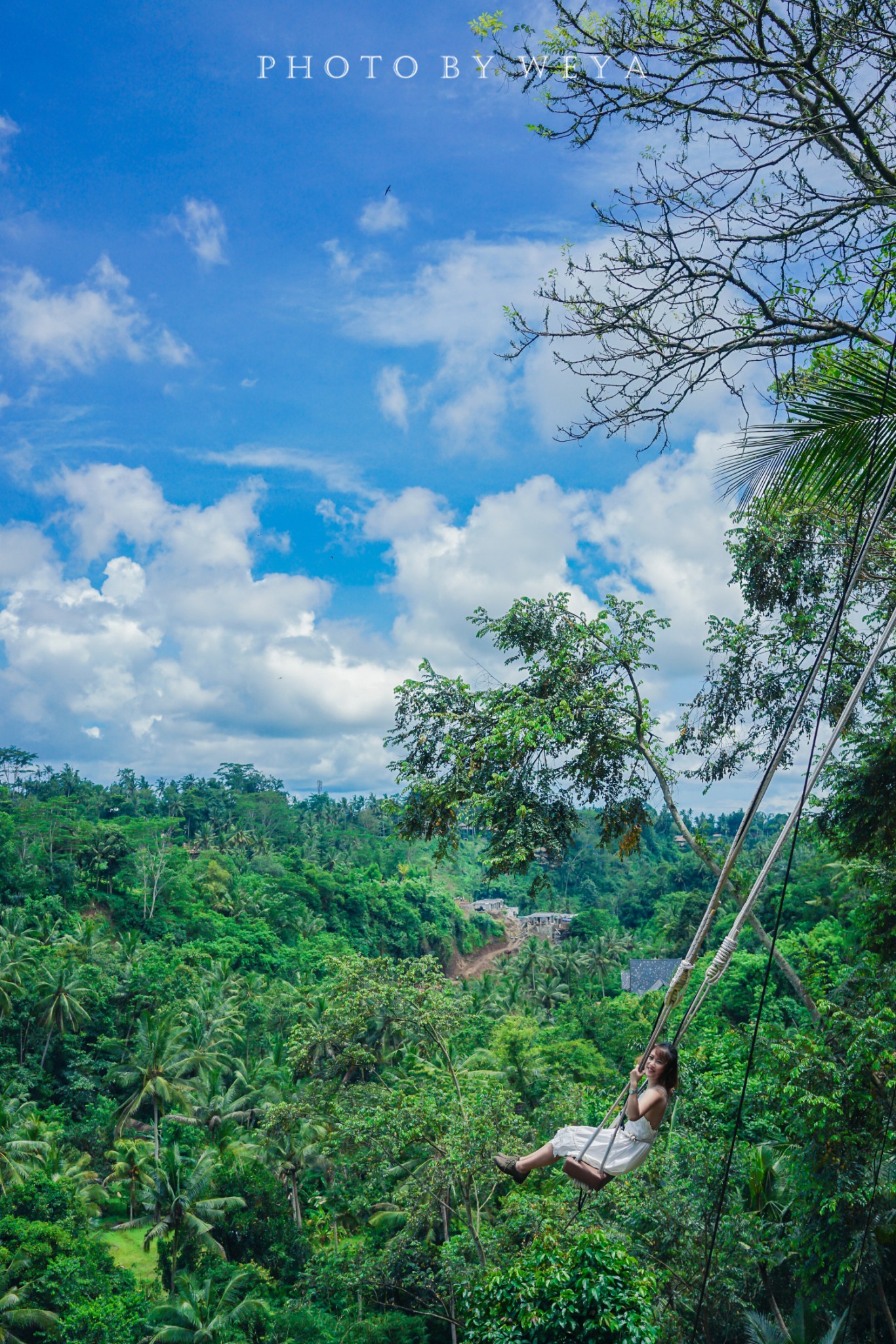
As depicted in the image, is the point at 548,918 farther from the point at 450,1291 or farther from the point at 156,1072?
the point at 450,1291

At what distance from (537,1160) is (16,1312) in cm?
1512

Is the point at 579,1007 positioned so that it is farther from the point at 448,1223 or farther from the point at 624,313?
the point at 624,313

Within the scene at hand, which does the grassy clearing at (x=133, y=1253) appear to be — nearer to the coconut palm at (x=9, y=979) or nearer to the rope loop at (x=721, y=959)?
the coconut palm at (x=9, y=979)

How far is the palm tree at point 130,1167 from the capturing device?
72.1 feet

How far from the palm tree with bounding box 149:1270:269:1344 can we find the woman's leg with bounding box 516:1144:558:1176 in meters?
13.5

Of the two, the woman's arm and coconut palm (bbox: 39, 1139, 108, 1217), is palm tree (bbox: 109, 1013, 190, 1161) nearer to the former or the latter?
coconut palm (bbox: 39, 1139, 108, 1217)

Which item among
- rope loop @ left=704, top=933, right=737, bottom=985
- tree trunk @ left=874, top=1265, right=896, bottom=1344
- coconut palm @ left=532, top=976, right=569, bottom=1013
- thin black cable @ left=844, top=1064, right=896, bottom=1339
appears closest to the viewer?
rope loop @ left=704, top=933, right=737, bottom=985

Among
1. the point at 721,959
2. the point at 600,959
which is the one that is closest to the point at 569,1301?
the point at 721,959

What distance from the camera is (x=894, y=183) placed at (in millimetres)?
3445

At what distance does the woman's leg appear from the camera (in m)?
4.23

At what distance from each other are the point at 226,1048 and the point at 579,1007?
11.2 meters

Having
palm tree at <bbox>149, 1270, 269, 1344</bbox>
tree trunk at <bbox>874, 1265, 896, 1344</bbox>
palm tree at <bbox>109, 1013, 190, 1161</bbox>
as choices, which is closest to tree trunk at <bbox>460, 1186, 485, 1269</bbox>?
tree trunk at <bbox>874, 1265, 896, 1344</bbox>

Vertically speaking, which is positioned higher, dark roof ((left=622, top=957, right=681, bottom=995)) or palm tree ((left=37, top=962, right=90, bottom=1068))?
palm tree ((left=37, top=962, right=90, bottom=1068))

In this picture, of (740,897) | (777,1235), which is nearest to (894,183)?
(740,897)
